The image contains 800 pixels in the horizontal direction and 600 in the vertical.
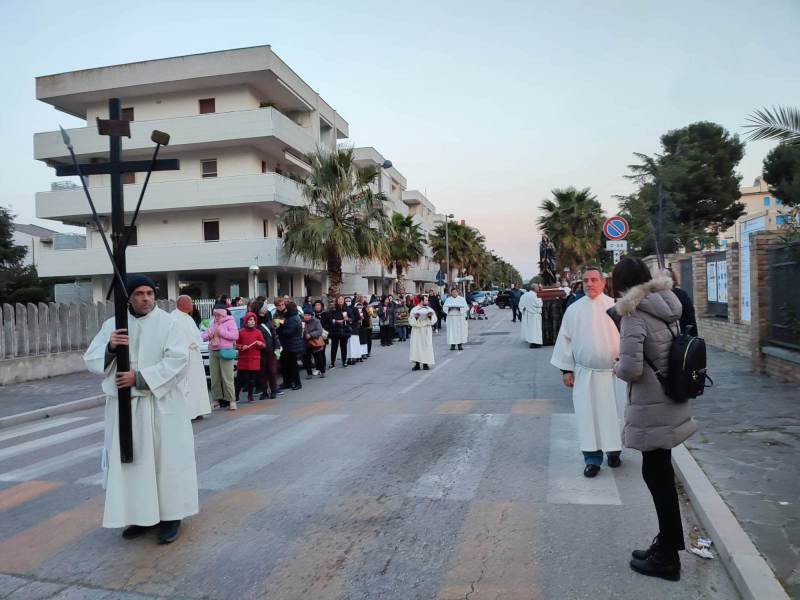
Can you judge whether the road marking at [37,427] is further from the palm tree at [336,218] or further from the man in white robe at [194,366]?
the palm tree at [336,218]

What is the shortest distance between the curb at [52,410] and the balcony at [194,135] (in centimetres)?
2018

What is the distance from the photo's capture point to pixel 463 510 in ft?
16.6

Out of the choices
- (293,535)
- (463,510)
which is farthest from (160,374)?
(463,510)

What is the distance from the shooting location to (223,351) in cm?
1068

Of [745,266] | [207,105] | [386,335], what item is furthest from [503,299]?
[745,266]

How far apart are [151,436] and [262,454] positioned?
9.07 feet

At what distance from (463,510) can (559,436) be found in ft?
9.36

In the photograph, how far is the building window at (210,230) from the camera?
32.8 metres

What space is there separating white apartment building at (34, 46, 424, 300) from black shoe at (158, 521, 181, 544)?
2666 centimetres

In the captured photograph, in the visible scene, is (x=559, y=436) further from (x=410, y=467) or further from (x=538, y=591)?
(x=538, y=591)

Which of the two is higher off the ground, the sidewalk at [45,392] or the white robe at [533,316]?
the white robe at [533,316]

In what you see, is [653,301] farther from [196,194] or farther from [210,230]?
[210,230]

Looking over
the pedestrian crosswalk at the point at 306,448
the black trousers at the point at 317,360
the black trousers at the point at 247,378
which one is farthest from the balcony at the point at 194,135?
the pedestrian crosswalk at the point at 306,448

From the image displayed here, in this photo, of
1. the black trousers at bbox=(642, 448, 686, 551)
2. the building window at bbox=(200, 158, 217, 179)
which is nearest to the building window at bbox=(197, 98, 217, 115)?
the building window at bbox=(200, 158, 217, 179)
